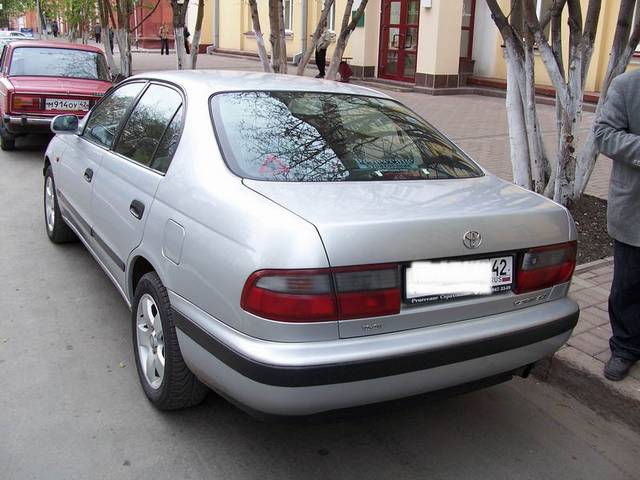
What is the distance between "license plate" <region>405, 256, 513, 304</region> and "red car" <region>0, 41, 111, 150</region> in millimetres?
7939

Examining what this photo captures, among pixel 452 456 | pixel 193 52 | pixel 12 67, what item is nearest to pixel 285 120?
pixel 452 456

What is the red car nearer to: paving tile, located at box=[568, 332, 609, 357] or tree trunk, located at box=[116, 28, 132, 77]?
tree trunk, located at box=[116, 28, 132, 77]

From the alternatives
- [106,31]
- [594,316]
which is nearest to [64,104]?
[594,316]

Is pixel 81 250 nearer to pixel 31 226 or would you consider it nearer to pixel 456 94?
pixel 31 226

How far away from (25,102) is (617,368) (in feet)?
27.6

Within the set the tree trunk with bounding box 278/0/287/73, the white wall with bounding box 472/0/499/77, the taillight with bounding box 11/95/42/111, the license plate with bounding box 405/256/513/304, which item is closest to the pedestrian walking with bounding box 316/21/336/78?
the white wall with bounding box 472/0/499/77

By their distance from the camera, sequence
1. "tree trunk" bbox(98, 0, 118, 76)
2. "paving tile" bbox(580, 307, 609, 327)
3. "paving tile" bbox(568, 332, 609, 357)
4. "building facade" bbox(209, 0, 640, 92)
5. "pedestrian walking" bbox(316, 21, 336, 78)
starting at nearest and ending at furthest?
"paving tile" bbox(568, 332, 609, 357) → "paving tile" bbox(580, 307, 609, 327) → "building facade" bbox(209, 0, 640, 92) → "pedestrian walking" bbox(316, 21, 336, 78) → "tree trunk" bbox(98, 0, 118, 76)

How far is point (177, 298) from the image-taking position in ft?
9.30

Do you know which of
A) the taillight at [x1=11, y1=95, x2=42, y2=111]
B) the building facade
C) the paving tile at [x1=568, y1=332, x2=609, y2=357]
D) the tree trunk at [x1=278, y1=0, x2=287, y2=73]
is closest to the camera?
the paving tile at [x1=568, y1=332, x2=609, y2=357]

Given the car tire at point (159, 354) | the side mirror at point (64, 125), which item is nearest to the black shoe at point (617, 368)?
the car tire at point (159, 354)

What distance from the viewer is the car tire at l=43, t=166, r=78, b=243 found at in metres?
5.54

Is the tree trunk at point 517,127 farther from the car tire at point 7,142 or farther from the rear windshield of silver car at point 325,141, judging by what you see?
the car tire at point 7,142

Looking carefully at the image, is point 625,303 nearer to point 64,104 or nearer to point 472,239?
point 472,239

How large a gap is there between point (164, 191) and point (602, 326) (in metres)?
2.82
